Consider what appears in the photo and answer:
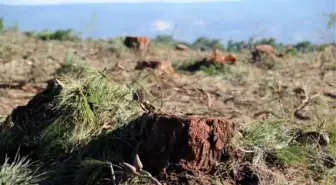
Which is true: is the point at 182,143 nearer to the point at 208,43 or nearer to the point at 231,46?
the point at 231,46

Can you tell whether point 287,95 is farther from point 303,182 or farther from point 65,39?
point 65,39

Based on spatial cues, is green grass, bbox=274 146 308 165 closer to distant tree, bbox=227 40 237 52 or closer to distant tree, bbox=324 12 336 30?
distant tree, bbox=324 12 336 30

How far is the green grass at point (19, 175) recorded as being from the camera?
3.90 metres

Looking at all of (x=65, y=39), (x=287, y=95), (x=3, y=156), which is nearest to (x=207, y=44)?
(x=65, y=39)

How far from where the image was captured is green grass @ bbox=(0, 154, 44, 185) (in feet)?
12.8

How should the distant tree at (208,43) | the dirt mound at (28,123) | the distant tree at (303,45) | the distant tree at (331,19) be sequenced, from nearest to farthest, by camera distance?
the dirt mound at (28,123) < the distant tree at (331,19) < the distant tree at (208,43) < the distant tree at (303,45)

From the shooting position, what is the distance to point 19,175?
13.2ft

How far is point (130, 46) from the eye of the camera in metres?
13.9

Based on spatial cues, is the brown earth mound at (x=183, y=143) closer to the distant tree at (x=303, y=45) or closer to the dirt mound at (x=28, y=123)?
the dirt mound at (x=28, y=123)

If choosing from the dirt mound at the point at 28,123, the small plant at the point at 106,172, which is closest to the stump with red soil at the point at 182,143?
the small plant at the point at 106,172

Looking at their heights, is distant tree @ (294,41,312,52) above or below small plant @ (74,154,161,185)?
below

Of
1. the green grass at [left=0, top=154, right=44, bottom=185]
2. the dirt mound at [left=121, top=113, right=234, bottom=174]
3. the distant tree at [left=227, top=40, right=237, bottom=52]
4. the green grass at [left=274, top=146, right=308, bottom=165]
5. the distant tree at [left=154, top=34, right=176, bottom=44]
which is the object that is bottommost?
the distant tree at [left=227, top=40, right=237, bottom=52]

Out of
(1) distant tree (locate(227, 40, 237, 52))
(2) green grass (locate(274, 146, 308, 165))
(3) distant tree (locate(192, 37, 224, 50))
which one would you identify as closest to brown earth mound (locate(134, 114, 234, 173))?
(2) green grass (locate(274, 146, 308, 165))

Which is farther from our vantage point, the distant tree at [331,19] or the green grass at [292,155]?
the distant tree at [331,19]
